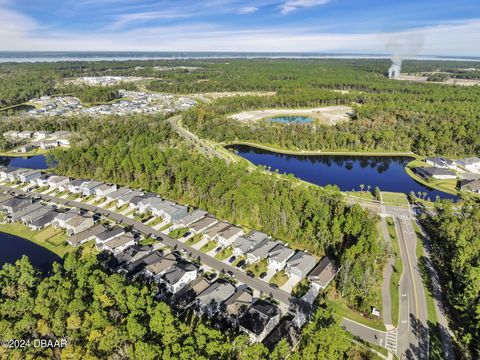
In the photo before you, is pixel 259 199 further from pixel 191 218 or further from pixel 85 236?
pixel 85 236

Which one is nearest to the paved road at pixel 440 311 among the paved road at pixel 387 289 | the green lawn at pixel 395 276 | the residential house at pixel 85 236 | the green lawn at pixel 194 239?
the green lawn at pixel 395 276

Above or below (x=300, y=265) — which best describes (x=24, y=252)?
below

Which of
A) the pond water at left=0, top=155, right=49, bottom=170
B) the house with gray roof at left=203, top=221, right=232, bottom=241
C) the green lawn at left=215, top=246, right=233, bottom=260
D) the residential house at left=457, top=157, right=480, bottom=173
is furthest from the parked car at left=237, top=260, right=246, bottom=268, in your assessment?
the residential house at left=457, top=157, right=480, bottom=173

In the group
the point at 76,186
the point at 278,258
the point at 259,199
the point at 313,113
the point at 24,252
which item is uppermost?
the point at 313,113

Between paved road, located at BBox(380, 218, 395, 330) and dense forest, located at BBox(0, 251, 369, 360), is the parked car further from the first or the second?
paved road, located at BBox(380, 218, 395, 330)

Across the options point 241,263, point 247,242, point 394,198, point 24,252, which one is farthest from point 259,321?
point 394,198

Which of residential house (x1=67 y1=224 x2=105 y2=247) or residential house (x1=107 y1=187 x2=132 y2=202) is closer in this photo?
residential house (x1=67 y1=224 x2=105 y2=247)

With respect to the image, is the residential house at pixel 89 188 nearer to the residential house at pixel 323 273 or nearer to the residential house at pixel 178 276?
the residential house at pixel 178 276
